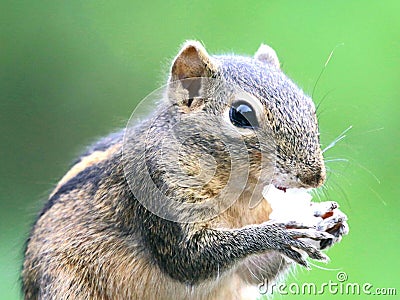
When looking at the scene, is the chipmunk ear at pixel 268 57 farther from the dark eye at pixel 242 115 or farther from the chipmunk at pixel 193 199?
the dark eye at pixel 242 115

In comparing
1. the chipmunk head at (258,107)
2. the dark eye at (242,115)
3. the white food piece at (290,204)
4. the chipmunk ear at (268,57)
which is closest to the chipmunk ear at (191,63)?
the chipmunk head at (258,107)

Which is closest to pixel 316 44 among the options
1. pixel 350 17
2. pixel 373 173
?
pixel 350 17

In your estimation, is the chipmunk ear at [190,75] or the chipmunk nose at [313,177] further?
the chipmunk ear at [190,75]

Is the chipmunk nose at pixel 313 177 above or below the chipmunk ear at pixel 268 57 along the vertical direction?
below

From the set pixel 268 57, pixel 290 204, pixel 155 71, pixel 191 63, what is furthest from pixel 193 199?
pixel 155 71

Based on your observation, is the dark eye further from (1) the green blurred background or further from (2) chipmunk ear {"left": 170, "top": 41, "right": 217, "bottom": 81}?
(1) the green blurred background

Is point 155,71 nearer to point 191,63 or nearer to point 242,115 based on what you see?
point 191,63
